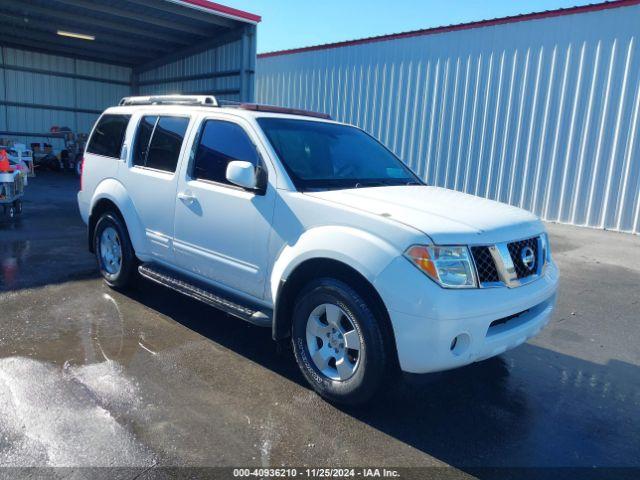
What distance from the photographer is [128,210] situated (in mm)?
5168

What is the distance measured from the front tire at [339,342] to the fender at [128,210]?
2183mm

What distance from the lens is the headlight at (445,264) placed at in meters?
2.99

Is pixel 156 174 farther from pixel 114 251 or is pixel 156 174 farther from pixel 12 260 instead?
pixel 12 260

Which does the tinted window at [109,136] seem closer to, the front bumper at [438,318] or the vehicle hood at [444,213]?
the vehicle hood at [444,213]

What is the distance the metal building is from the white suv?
1054 centimetres

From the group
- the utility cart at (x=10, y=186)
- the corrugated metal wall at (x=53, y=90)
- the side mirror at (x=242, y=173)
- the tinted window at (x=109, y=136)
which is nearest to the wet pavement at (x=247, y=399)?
the side mirror at (x=242, y=173)

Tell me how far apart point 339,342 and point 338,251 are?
0.63 metres

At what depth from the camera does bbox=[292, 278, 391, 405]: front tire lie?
3.16 meters

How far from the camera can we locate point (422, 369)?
3.00m

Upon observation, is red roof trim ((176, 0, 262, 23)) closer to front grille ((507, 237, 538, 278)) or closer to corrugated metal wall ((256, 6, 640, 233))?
corrugated metal wall ((256, 6, 640, 233))

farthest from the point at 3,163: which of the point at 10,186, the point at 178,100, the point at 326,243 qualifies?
the point at 326,243

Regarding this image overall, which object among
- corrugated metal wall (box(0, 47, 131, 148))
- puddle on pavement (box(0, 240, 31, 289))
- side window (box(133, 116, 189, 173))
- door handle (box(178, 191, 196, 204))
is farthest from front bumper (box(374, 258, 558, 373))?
corrugated metal wall (box(0, 47, 131, 148))

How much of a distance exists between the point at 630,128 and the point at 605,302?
612cm

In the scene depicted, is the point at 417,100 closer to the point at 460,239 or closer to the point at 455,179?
the point at 455,179
